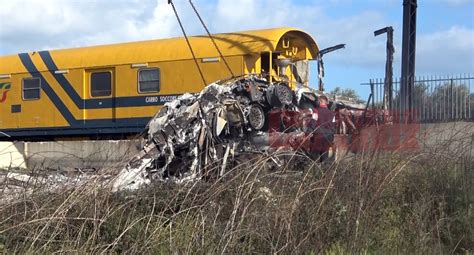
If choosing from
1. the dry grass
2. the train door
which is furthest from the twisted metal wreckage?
the train door

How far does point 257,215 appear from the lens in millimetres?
5973

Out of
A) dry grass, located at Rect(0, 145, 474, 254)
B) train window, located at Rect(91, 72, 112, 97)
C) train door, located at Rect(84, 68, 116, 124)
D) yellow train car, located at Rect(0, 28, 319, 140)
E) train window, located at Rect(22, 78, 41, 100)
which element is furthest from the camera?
train window, located at Rect(22, 78, 41, 100)

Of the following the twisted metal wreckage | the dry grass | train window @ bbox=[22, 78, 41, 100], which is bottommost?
the dry grass

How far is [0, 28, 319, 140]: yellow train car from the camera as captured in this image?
51.8ft

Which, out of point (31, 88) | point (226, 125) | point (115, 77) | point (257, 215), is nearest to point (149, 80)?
point (115, 77)

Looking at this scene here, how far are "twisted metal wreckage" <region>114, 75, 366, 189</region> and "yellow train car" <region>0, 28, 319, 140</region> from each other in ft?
6.91

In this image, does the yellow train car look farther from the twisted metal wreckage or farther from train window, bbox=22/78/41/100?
the twisted metal wreckage

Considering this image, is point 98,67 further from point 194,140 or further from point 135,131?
point 194,140

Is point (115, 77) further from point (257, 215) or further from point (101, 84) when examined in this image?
point (257, 215)

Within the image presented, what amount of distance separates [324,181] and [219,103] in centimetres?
576

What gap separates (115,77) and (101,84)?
55cm

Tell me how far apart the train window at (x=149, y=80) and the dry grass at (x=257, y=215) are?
963 centimetres

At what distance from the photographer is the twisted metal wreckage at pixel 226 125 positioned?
10.4 meters

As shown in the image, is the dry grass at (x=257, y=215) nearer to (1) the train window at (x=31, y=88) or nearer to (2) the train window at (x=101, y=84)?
(2) the train window at (x=101, y=84)
